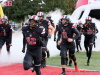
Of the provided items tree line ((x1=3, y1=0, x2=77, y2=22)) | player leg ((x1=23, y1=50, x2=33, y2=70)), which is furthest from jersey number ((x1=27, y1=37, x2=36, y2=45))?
tree line ((x1=3, y1=0, x2=77, y2=22))

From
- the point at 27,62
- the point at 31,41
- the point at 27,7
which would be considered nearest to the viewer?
the point at 27,62

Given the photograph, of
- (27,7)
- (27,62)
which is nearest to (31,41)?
(27,62)

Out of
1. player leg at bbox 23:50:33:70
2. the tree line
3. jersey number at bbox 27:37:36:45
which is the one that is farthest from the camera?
the tree line

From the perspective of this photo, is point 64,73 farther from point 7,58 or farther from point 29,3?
point 29,3

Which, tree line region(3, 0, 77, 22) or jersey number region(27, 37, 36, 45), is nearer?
jersey number region(27, 37, 36, 45)

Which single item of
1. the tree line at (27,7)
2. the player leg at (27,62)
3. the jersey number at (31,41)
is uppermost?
the tree line at (27,7)

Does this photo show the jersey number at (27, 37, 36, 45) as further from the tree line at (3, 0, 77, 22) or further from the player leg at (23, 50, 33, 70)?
the tree line at (3, 0, 77, 22)

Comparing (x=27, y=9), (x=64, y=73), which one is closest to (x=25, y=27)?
(x=64, y=73)

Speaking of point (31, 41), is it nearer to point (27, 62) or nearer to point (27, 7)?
point (27, 62)

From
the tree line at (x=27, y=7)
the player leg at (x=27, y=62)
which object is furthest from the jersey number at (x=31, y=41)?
the tree line at (x=27, y=7)

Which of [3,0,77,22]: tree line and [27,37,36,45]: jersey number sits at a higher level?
[3,0,77,22]: tree line

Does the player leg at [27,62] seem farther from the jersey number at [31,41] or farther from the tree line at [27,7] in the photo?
the tree line at [27,7]

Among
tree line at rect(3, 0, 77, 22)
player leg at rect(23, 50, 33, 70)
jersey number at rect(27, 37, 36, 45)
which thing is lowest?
player leg at rect(23, 50, 33, 70)

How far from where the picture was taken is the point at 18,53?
417 inches
